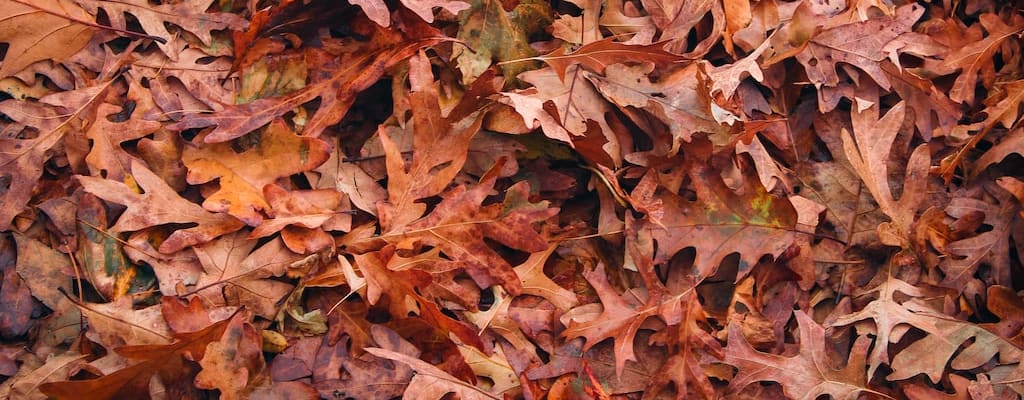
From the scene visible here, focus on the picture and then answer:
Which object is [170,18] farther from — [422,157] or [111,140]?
[422,157]

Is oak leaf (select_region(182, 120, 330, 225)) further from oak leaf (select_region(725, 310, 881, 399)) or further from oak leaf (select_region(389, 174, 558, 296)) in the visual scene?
oak leaf (select_region(725, 310, 881, 399))

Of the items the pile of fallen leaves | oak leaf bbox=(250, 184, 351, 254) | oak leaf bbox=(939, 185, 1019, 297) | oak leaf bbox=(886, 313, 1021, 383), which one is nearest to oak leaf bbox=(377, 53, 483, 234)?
the pile of fallen leaves

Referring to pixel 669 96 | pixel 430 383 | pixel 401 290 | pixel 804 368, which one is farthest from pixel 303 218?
pixel 804 368

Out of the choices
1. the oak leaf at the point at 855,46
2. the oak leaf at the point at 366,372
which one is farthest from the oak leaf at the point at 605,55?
the oak leaf at the point at 366,372

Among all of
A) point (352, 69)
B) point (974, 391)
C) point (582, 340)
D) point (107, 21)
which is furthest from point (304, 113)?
point (974, 391)

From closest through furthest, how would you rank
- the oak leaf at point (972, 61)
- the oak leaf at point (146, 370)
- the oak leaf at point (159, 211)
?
the oak leaf at point (146, 370)
the oak leaf at point (159, 211)
the oak leaf at point (972, 61)

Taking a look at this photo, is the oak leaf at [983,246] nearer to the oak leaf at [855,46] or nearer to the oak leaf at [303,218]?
the oak leaf at [855,46]

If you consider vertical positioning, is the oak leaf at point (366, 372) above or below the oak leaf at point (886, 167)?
below
